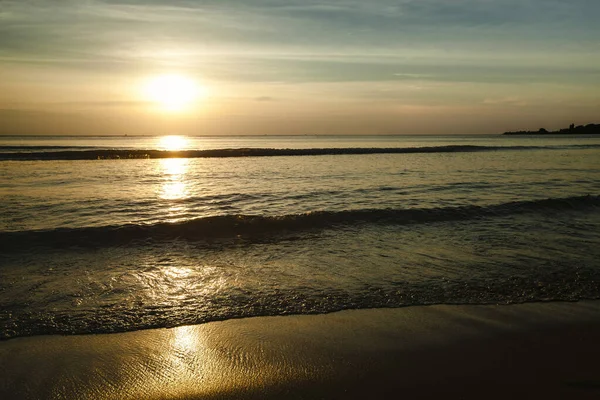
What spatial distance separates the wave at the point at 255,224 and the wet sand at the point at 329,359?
4874 millimetres

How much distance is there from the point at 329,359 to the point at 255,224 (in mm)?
6741

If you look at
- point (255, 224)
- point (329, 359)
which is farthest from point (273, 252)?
point (329, 359)

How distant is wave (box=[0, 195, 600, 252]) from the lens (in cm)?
905

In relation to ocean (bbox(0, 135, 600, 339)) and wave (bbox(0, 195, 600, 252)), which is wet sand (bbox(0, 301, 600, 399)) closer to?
ocean (bbox(0, 135, 600, 339))

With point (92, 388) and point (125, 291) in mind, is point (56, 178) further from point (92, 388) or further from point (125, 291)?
point (92, 388)

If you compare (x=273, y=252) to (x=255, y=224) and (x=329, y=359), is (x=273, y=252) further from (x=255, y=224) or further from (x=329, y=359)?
(x=329, y=359)

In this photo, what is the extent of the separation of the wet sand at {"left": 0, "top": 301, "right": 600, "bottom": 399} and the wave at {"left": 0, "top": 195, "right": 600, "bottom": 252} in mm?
4874

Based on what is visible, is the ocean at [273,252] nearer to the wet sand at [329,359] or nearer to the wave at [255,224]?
the wave at [255,224]

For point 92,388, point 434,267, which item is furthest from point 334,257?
point 92,388

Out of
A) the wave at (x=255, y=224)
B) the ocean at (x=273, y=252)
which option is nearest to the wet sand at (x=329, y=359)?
the ocean at (x=273, y=252)

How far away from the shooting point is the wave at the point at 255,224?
29.7ft

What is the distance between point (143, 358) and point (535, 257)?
277 inches

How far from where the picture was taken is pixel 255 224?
1070 centimetres

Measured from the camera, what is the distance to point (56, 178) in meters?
20.1
